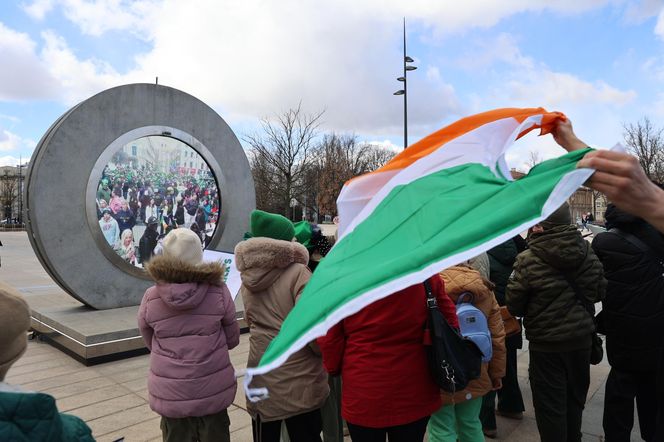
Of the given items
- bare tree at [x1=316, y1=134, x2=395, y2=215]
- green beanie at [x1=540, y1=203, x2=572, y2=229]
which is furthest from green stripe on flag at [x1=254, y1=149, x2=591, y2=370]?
bare tree at [x1=316, y1=134, x2=395, y2=215]

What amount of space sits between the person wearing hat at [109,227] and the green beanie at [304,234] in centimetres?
410

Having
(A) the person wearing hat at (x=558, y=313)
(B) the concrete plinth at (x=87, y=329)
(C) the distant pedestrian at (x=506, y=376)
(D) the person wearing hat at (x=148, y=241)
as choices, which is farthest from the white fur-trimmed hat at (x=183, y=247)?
(D) the person wearing hat at (x=148, y=241)

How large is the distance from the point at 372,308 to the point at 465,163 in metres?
0.86

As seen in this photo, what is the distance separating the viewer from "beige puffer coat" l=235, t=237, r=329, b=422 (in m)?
2.71

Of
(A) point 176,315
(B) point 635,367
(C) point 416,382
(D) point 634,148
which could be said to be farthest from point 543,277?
(D) point 634,148

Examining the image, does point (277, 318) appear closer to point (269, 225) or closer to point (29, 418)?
point (269, 225)

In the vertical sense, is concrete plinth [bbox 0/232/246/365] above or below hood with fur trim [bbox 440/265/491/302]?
below

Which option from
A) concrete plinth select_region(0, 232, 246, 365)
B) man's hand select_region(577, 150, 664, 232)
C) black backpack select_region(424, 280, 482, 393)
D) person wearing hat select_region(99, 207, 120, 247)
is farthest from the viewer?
person wearing hat select_region(99, 207, 120, 247)

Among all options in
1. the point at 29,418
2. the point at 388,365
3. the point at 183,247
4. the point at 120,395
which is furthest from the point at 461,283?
the point at 120,395

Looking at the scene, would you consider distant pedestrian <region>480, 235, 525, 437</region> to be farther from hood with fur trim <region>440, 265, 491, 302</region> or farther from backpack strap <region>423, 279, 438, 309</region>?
backpack strap <region>423, 279, 438, 309</region>

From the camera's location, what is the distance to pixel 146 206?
7.16m

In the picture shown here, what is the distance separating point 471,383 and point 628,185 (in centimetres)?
204

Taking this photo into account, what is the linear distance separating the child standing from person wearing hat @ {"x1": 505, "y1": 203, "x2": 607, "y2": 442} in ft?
1.18

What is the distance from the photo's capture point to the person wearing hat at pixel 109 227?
21.8 ft
